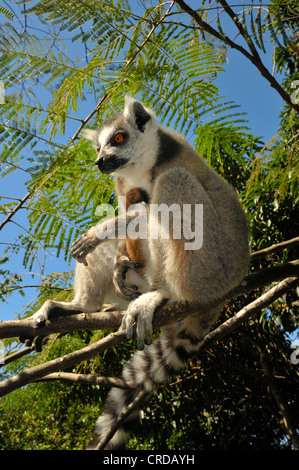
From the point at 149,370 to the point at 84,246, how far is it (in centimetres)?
110

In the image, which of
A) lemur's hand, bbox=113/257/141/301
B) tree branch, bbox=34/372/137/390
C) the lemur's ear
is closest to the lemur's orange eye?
the lemur's ear

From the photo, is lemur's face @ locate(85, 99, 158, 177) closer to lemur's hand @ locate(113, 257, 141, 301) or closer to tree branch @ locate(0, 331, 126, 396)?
lemur's hand @ locate(113, 257, 141, 301)

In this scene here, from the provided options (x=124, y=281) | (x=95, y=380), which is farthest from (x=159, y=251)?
(x=95, y=380)

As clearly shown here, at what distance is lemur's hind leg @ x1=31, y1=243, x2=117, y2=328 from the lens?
3479 mm

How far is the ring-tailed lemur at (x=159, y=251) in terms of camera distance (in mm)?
3002

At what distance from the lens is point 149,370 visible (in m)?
3.12

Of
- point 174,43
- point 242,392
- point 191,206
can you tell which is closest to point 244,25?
point 174,43

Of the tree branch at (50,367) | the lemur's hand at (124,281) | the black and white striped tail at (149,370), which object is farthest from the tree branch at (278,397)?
the tree branch at (50,367)

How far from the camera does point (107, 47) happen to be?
10.4ft

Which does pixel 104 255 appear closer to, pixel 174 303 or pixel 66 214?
pixel 66 214

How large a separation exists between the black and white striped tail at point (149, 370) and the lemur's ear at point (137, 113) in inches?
71.7

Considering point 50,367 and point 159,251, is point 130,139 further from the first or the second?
point 50,367

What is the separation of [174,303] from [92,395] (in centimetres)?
351

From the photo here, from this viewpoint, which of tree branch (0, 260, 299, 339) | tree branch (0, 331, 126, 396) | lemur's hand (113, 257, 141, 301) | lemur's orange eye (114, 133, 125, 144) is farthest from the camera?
lemur's orange eye (114, 133, 125, 144)
